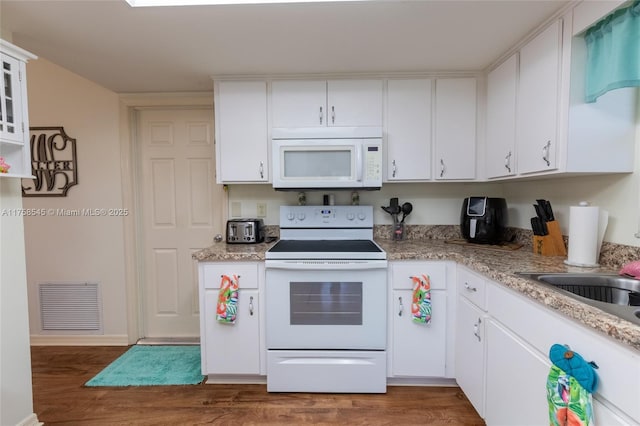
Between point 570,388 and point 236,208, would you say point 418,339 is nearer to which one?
point 570,388

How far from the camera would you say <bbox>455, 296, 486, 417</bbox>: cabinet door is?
1.51m

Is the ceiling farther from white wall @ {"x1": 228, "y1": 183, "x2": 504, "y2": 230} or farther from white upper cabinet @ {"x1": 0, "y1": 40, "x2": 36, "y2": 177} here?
white wall @ {"x1": 228, "y1": 183, "x2": 504, "y2": 230}

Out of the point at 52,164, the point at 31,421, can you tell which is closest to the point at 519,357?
the point at 31,421

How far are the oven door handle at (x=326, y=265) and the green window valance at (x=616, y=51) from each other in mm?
1293

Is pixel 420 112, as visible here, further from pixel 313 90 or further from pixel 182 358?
pixel 182 358

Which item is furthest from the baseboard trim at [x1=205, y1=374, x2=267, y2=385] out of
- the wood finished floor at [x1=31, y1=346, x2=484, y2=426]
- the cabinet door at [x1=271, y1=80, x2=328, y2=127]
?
the cabinet door at [x1=271, y1=80, x2=328, y2=127]

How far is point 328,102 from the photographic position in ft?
6.78

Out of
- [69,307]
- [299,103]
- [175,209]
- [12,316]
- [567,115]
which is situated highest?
[299,103]

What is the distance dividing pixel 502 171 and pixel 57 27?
103 inches

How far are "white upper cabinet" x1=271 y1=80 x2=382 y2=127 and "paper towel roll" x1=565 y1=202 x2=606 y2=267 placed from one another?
1.25 metres

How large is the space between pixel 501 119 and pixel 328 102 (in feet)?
3.71

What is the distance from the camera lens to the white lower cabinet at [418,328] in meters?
1.81

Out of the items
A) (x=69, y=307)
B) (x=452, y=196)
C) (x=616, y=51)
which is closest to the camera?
(x=616, y=51)

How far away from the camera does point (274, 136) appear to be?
6.55 feet
